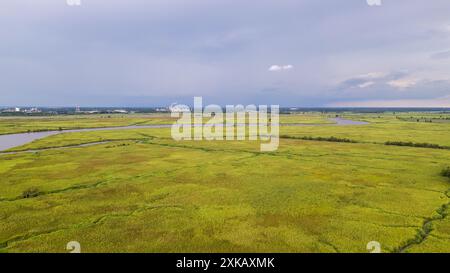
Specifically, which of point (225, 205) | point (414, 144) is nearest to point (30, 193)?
point (225, 205)

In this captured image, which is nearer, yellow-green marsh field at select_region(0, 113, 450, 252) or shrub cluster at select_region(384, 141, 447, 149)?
yellow-green marsh field at select_region(0, 113, 450, 252)

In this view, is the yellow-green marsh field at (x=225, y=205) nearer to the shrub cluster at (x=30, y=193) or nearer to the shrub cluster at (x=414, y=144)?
the shrub cluster at (x=30, y=193)

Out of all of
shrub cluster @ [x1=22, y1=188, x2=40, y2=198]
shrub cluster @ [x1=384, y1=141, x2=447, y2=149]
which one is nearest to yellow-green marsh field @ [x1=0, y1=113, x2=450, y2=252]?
shrub cluster @ [x1=22, y1=188, x2=40, y2=198]

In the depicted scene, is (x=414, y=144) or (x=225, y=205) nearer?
(x=225, y=205)

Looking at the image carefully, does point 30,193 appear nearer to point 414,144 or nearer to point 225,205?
point 225,205

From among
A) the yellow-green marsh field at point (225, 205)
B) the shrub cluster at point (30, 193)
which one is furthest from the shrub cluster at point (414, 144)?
the shrub cluster at point (30, 193)

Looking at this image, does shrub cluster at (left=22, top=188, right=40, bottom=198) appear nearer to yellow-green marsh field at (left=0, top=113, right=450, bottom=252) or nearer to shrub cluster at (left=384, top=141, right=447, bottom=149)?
yellow-green marsh field at (left=0, top=113, right=450, bottom=252)

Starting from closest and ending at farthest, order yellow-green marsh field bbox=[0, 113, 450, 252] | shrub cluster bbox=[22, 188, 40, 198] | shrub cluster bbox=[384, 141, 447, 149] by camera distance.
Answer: yellow-green marsh field bbox=[0, 113, 450, 252] → shrub cluster bbox=[22, 188, 40, 198] → shrub cluster bbox=[384, 141, 447, 149]

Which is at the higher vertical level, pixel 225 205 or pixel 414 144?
pixel 414 144

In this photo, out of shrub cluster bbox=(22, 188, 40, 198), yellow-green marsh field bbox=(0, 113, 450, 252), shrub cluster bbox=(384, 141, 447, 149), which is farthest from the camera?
shrub cluster bbox=(384, 141, 447, 149)
